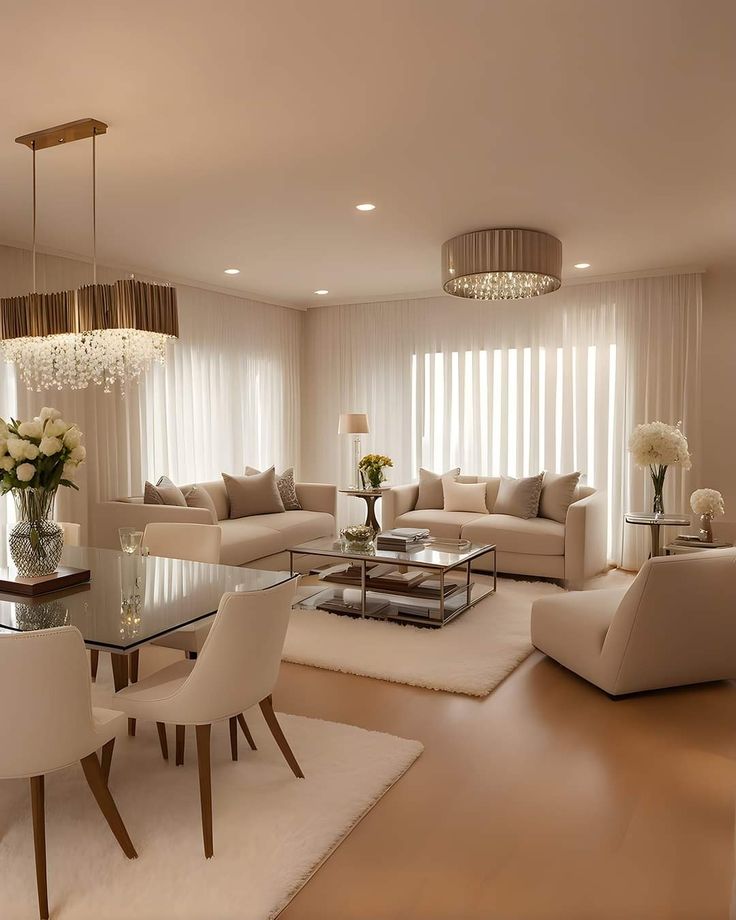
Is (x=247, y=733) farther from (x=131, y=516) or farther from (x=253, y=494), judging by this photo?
(x=253, y=494)

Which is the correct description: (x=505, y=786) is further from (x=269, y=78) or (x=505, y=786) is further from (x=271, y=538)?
(x=271, y=538)

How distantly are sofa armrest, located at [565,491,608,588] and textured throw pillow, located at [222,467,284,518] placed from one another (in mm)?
2664

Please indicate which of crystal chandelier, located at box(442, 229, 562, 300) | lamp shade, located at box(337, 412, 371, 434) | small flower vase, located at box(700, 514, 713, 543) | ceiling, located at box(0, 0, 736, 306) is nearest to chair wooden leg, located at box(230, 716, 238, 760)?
ceiling, located at box(0, 0, 736, 306)

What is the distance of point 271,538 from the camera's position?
592 cm

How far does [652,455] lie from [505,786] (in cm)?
337

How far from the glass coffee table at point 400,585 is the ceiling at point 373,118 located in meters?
2.22

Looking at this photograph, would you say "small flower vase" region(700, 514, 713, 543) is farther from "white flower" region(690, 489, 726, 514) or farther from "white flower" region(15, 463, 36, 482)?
"white flower" region(15, 463, 36, 482)

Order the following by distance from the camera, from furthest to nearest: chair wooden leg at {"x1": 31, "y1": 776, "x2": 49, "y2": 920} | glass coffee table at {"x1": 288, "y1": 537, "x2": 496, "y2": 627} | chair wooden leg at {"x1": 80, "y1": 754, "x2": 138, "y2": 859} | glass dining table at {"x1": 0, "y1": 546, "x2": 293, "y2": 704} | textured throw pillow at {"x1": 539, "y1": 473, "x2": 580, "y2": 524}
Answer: textured throw pillow at {"x1": 539, "y1": 473, "x2": 580, "y2": 524} → glass coffee table at {"x1": 288, "y1": 537, "x2": 496, "y2": 627} → glass dining table at {"x1": 0, "y1": 546, "x2": 293, "y2": 704} → chair wooden leg at {"x1": 80, "y1": 754, "x2": 138, "y2": 859} → chair wooden leg at {"x1": 31, "y1": 776, "x2": 49, "y2": 920}

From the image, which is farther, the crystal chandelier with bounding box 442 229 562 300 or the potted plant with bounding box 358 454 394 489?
the potted plant with bounding box 358 454 394 489

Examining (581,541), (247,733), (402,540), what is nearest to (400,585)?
(402,540)

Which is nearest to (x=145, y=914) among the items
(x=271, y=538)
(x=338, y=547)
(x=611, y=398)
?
(x=338, y=547)

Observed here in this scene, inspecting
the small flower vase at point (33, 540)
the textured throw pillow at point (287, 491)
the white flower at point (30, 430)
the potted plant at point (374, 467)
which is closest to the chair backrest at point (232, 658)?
the small flower vase at point (33, 540)

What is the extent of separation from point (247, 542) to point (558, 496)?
2.67m

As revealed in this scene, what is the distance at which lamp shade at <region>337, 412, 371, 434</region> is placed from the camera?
7301 millimetres
